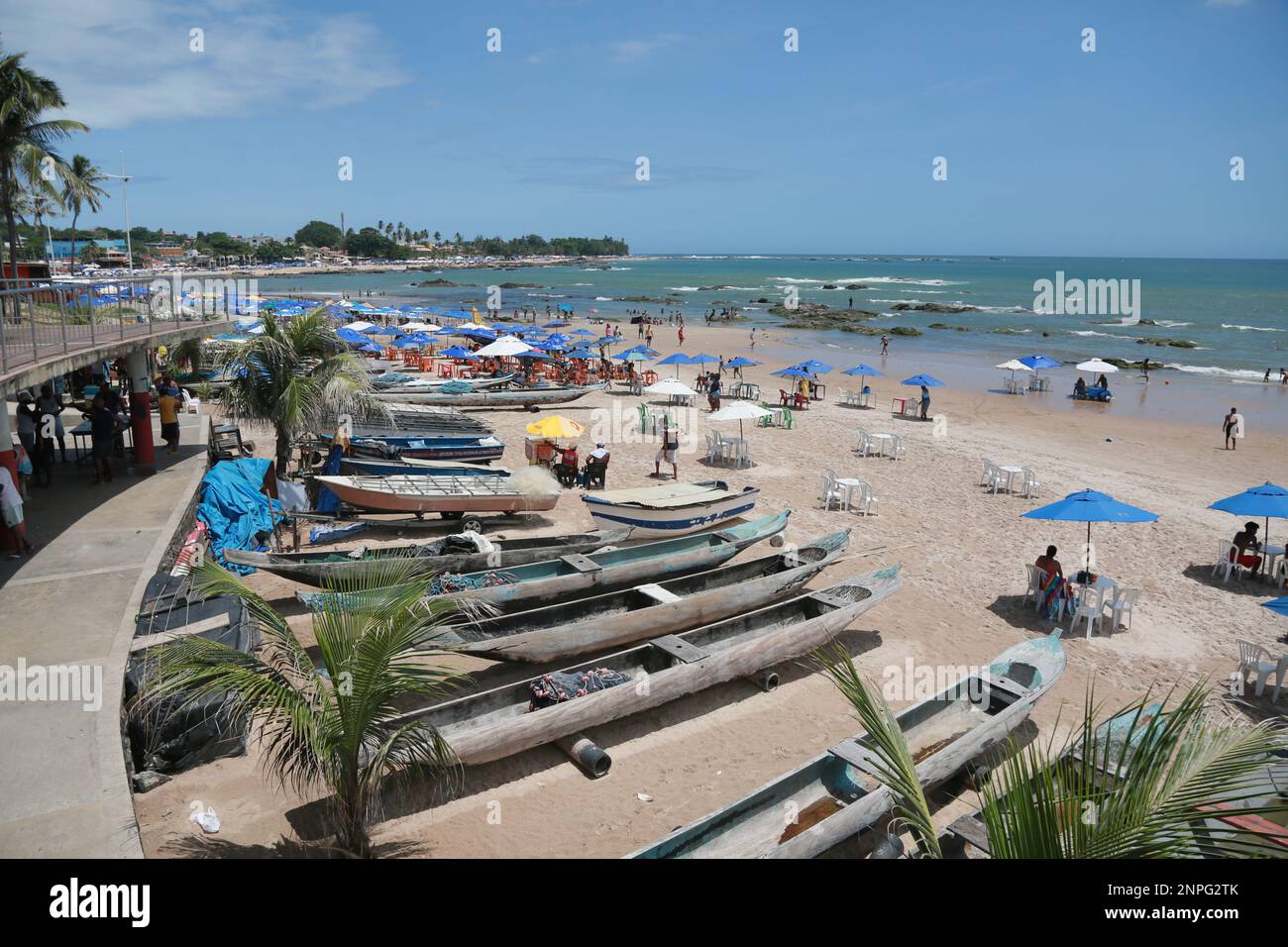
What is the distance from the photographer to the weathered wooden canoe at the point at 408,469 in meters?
15.7

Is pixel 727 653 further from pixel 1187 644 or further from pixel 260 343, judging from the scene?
pixel 260 343

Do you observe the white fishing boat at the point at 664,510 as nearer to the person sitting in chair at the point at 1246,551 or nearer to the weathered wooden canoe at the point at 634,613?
the weathered wooden canoe at the point at 634,613

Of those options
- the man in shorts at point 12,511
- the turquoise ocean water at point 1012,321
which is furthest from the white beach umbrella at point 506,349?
the turquoise ocean water at point 1012,321

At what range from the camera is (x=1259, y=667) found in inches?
364

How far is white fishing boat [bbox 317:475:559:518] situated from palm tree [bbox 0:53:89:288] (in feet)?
43.9

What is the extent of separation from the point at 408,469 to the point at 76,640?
843 centimetres

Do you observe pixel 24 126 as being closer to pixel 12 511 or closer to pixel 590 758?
pixel 12 511

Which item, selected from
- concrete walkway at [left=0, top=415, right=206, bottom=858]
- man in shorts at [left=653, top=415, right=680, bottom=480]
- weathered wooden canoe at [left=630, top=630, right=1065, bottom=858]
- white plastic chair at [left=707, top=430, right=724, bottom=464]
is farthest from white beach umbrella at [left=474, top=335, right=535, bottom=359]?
weathered wooden canoe at [left=630, top=630, right=1065, bottom=858]

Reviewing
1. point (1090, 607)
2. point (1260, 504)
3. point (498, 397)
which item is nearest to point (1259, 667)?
point (1090, 607)

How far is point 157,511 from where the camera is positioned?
12.1 meters

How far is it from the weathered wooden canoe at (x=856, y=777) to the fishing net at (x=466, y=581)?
4720 mm

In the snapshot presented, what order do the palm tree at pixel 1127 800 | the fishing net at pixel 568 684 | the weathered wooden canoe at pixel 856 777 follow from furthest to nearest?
1. the fishing net at pixel 568 684
2. the weathered wooden canoe at pixel 856 777
3. the palm tree at pixel 1127 800

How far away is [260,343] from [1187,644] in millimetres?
15691

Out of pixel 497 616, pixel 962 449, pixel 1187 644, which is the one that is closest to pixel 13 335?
pixel 497 616
